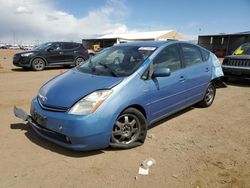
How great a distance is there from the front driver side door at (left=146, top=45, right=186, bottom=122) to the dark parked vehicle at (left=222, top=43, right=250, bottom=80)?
4.97 m

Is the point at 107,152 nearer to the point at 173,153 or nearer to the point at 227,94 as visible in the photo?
the point at 173,153

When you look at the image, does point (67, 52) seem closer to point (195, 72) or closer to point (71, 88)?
point (195, 72)

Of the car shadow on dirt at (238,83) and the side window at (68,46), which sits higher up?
the side window at (68,46)

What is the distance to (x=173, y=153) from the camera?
387cm

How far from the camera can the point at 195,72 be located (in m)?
5.42

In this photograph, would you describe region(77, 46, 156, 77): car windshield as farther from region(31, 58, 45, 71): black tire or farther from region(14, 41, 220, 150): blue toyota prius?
region(31, 58, 45, 71): black tire

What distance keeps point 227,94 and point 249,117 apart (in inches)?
95.9

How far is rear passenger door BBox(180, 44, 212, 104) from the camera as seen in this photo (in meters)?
5.22

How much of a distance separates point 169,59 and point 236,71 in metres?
5.48

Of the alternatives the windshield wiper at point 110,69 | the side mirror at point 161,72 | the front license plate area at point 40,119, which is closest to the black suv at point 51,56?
the windshield wiper at point 110,69

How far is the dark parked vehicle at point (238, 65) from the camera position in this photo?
29.6 feet

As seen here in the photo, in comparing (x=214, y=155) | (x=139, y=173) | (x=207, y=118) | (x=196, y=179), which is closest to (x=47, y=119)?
(x=139, y=173)

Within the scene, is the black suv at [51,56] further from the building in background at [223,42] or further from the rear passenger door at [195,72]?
the building in background at [223,42]

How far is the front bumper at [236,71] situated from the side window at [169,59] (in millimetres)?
5050
